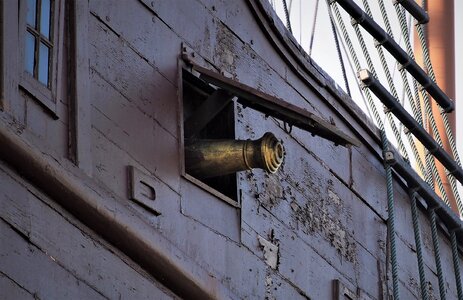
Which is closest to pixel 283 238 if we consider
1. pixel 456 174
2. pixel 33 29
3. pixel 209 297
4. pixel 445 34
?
pixel 209 297

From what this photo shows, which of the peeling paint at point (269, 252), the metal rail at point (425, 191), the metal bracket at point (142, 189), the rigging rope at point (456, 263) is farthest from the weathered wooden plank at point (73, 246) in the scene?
the rigging rope at point (456, 263)

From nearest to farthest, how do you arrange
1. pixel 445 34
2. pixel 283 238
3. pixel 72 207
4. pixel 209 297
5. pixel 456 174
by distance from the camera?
pixel 72 207, pixel 209 297, pixel 283 238, pixel 456 174, pixel 445 34

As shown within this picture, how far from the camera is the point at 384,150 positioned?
24.8 feet

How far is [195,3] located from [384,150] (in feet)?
7.14

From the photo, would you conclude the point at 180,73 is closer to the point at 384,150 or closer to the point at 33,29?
the point at 33,29

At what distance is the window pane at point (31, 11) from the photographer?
14.6ft

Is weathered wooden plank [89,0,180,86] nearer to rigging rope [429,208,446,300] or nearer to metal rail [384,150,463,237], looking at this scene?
metal rail [384,150,463,237]

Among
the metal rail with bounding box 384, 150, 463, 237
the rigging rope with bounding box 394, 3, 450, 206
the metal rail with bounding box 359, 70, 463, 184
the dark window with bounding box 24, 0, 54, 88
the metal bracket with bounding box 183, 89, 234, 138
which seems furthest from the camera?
the rigging rope with bounding box 394, 3, 450, 206

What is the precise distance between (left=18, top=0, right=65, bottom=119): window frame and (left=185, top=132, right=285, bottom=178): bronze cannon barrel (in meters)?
0.98

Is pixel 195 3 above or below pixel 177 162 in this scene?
above

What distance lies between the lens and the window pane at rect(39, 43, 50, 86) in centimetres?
448

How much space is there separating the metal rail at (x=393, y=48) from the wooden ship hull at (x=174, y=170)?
0.72 meters

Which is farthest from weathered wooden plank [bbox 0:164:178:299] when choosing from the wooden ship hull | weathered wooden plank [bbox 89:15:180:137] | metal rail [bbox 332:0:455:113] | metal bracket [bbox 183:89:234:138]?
metal rail [bbox 332:0:455:113]

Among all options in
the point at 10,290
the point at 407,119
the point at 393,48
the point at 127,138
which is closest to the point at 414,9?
the point at 393,48
